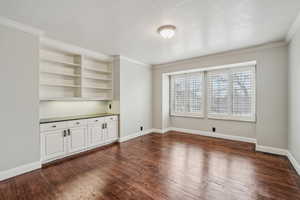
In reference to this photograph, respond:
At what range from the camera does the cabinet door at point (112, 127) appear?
410cm

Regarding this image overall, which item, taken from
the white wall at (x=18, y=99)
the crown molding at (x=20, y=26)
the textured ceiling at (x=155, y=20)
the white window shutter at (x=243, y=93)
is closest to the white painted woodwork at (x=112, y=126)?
the white wall at (x=18, y=99)

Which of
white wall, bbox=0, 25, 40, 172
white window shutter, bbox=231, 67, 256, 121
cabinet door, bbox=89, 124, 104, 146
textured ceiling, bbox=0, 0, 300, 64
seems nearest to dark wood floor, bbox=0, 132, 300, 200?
cabinet door, bbox=89, 124, 104, 146

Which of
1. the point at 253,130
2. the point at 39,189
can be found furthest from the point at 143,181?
the point at 253,130

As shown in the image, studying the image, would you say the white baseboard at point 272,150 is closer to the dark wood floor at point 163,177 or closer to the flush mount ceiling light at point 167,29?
the dark wood floor at point 163,177

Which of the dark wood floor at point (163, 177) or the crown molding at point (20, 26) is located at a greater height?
the crown molding at point (20, 26)

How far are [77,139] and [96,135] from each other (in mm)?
510

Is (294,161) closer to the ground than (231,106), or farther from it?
closer to the ground

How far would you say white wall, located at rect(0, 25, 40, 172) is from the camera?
2346mm

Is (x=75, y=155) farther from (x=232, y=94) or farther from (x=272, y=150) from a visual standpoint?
(x=232, y=94)

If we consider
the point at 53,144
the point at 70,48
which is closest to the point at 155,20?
the point at 70,48

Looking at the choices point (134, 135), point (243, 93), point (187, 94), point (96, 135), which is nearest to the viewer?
point (96, 135)

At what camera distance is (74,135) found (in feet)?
10.9

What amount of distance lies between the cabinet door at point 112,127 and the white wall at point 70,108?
62cm

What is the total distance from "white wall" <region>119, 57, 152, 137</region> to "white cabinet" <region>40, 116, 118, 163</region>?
0.44 meters
